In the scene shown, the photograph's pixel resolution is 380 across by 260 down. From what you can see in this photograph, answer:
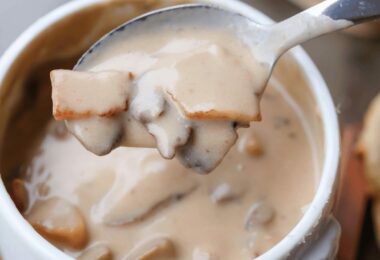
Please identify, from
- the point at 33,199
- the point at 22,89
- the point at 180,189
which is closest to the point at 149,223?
the point at 180,189

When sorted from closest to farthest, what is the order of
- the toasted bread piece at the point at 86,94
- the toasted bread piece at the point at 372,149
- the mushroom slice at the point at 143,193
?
the toasted bread piece at the point at 86,94 < the mushroom slice at the point at 143,193 < the toasted bread piece at the point at 372,149

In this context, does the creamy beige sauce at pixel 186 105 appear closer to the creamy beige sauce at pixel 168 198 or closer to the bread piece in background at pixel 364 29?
the creamy beige sauce at pixel 168 198

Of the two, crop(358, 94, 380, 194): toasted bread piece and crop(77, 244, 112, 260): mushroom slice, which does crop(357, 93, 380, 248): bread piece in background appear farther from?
crop(77, 244, 112, 260): mushroom slice

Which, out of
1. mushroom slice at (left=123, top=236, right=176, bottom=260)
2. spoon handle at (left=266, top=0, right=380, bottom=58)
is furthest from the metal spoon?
mushroom slice at (left=123, top=236, right=176, bottom=260)

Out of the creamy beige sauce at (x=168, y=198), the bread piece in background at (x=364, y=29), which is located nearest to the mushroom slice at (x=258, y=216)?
the creamy beige sauce at (x=168, y=198)

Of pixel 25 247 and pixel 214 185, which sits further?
pixel 214 185

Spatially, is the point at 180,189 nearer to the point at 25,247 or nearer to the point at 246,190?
the point at 246,190
